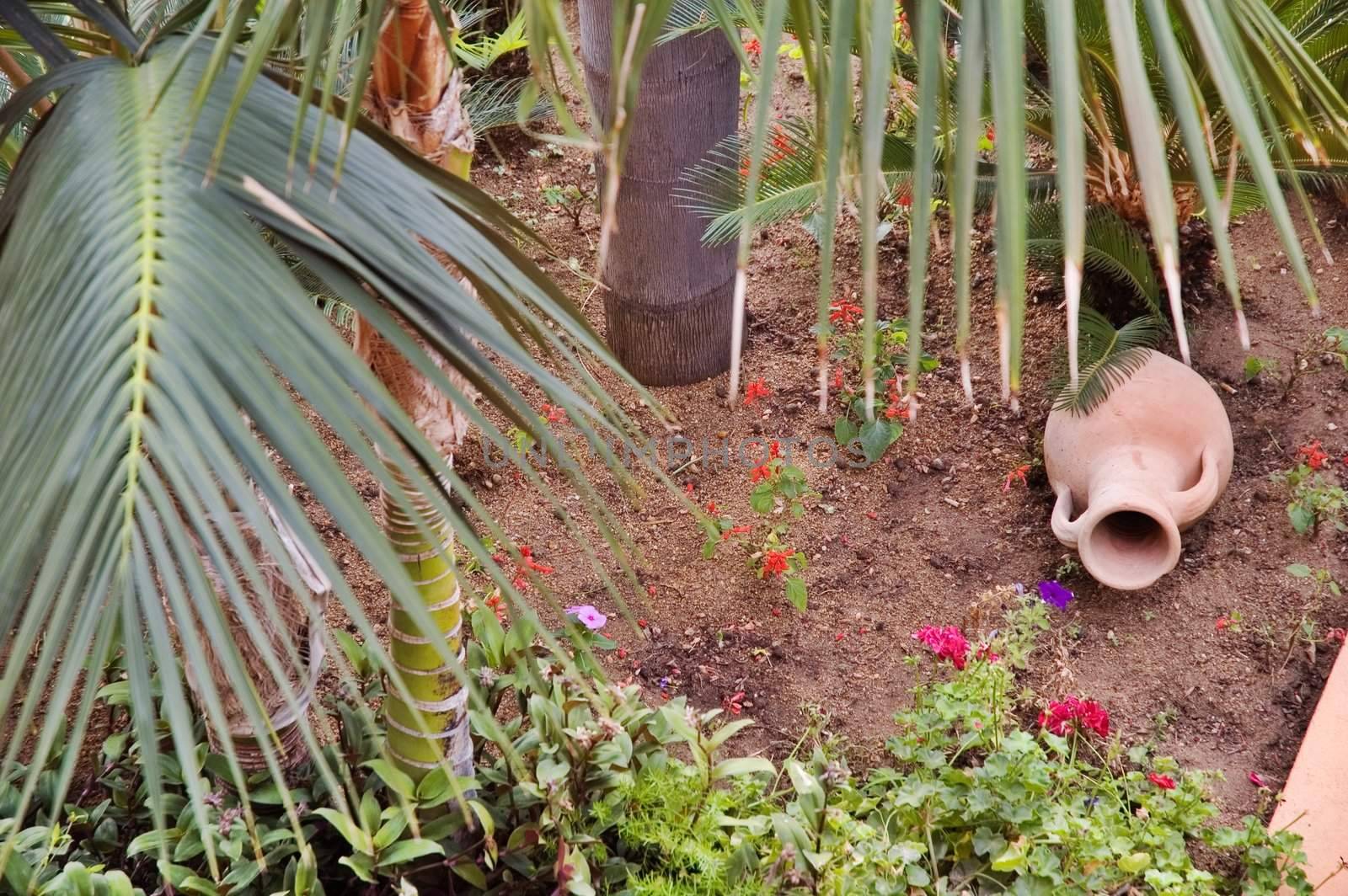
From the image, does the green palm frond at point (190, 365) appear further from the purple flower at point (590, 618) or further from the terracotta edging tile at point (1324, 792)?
the terracotta edging tile at point (1324, 792)

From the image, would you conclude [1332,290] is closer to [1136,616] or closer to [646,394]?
[1136,616]

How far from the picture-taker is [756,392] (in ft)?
10.3

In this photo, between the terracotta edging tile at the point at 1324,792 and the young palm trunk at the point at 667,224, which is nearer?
the terracotta edging tile at the point at 1324,792

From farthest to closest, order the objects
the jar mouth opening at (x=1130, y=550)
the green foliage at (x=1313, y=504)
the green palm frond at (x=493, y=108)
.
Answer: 1. the green palm frond at (x=493, y=108)
2. the green foliage at (x=1313, y=504)
3. the jar mouth opening at (x=1130, y=550)

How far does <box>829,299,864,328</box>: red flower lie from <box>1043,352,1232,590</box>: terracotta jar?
0.76 metres

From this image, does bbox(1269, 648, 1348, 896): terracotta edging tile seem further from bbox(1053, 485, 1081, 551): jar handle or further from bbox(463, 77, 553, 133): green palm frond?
bbox(463, 77, 553, 133): green palm frond

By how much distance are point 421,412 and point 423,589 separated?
0.24 meters

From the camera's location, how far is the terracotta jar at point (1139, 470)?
2672mm

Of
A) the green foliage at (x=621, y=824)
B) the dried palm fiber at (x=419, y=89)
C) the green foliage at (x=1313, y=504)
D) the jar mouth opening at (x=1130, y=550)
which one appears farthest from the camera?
the green foliage at (x=1313, y=504)

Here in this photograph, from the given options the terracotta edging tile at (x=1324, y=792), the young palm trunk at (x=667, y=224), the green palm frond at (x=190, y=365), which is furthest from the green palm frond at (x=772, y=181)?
the green palm frond at (x=190, y=365)

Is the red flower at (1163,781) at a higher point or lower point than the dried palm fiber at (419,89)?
lower

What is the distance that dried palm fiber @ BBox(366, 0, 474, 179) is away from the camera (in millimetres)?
1184

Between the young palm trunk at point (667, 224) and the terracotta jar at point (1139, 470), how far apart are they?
3.26ft

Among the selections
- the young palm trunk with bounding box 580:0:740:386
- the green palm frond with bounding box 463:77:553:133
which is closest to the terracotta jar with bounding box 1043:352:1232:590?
the young palm trunk with bounding box 580:0:740:386
